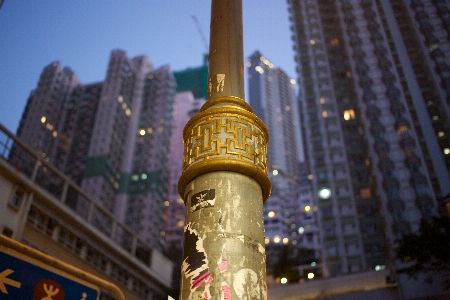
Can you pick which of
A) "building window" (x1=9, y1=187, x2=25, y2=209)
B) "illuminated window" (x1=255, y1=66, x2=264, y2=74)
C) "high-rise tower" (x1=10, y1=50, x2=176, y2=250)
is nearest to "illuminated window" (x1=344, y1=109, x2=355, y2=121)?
"high-rise tower" (x1=10, y1=50, x2=176, y2=250)

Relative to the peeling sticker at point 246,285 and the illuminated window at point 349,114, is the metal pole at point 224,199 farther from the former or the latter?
the illuminated window at point 349,114

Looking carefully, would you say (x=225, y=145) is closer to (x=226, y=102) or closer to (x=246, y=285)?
(x=226, y=102)

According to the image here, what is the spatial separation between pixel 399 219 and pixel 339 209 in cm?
1312

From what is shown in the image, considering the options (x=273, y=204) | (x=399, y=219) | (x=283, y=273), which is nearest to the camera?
(x=283, y=273)

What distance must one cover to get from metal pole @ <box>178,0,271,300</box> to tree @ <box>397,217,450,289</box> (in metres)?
27.5

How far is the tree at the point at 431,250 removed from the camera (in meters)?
27.3

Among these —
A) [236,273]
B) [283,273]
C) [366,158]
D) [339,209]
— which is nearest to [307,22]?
[366,158]

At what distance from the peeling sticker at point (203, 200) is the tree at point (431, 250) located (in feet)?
91.7

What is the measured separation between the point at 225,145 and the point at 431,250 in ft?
93.6

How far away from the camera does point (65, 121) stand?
329 ft

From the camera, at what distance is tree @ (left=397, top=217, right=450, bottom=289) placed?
27297mm

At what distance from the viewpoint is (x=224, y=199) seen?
157 inches

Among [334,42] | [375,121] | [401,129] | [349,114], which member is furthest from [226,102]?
[334,42]

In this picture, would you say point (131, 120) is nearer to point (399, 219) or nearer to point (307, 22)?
point (307, 22)
